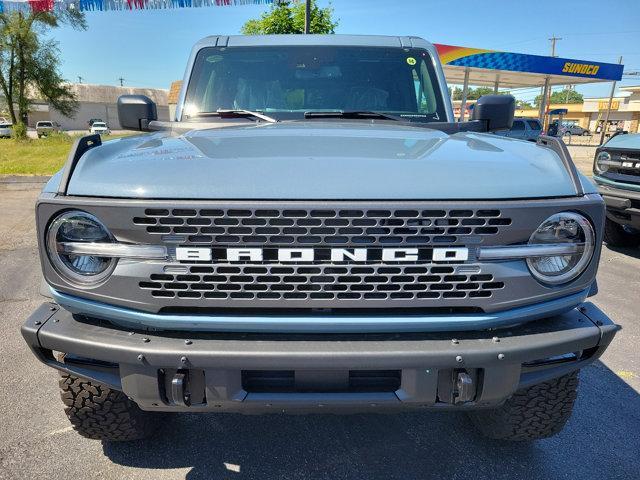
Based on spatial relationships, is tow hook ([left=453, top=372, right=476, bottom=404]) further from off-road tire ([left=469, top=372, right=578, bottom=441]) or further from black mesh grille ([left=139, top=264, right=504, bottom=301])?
off-road tire ([left=469, top=372, right=578, bottom=441])

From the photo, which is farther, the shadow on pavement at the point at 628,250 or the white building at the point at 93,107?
the white building at the point at 93,107

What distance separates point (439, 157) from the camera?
1950mm

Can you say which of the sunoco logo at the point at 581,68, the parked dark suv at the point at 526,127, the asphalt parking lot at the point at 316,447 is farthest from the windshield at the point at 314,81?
the sunoco logo at the point at 581,68

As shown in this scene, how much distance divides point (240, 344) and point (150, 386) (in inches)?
14.4

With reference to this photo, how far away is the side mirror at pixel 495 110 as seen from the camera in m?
3.20

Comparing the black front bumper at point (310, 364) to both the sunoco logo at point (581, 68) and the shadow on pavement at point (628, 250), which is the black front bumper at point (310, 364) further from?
the sunoco logo at point (581, 68)

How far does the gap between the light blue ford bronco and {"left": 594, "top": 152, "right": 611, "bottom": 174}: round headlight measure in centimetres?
501

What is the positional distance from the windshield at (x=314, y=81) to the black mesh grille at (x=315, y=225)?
1.66 meters

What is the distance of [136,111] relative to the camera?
3328 millimetres

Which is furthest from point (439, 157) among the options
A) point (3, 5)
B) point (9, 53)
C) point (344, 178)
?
point (9, 53)

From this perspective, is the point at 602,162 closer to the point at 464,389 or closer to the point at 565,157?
the point at 565,157


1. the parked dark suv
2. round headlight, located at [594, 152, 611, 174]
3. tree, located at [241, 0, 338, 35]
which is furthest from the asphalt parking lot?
the parked dark suv

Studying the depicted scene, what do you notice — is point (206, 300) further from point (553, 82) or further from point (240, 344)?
point (553, 82)

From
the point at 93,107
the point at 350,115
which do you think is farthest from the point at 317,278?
the point at 93,107
